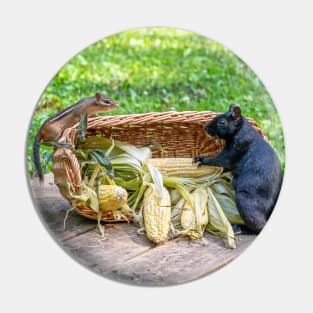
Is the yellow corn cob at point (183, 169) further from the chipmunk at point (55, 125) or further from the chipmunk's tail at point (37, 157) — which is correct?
the chipmunk's tail at point (37, 157)

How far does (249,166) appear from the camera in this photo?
260 cm

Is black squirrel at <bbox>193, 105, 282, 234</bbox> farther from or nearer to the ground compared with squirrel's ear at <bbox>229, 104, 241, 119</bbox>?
nearer to the ground

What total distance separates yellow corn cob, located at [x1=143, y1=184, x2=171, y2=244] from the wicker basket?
180 millimetres

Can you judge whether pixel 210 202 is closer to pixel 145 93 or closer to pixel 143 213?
pixel 143 213

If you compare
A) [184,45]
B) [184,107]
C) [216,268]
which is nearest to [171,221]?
[216,268]

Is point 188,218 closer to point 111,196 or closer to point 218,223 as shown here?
point 218,223

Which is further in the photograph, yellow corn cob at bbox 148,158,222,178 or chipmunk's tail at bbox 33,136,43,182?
yellow corn cob at bbox 148,158,222,178

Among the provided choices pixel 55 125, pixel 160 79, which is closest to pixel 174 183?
pixel 55 125

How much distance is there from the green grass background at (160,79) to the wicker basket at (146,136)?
0.10 m

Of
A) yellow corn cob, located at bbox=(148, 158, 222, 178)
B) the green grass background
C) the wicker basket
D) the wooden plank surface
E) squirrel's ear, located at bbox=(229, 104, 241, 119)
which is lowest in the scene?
the wooden plank surface

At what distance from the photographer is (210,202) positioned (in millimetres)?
2666

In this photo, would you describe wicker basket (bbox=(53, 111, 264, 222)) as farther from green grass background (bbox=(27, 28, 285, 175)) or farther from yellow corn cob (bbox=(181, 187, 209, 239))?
yellow corn cob (bbox=(181, 187, 209, 239))

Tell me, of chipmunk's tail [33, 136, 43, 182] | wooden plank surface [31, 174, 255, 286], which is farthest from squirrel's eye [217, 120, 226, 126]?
chipmunk's tail [33, 136, 43, 182]

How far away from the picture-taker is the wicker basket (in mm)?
2533
